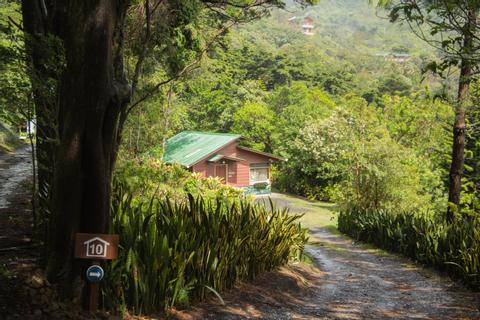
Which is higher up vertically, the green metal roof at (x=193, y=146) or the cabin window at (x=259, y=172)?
the green metal roof at (x=193, y=146)

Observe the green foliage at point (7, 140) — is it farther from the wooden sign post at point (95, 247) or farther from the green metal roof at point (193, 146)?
the wooden sign post at point (95, 247)

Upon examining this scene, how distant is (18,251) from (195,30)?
714 centimetres

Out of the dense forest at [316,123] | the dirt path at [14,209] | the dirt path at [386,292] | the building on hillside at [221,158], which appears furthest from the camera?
the building on hillside at [221,158]

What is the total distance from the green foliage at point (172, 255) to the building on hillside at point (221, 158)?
2358 centimetres

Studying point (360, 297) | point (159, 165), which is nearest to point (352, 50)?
point (159, 165)

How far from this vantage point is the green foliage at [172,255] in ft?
15.1

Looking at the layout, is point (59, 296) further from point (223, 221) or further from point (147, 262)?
point (223, 221)

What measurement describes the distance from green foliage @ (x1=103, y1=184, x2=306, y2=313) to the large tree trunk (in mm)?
478

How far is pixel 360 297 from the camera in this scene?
8016 mm

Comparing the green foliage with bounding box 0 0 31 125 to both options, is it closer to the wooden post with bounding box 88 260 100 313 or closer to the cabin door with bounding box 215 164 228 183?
the wooden post with bounding box 88 260 100 313

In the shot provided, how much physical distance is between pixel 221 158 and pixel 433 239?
81.3 ft

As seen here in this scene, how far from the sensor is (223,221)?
20.7 ft

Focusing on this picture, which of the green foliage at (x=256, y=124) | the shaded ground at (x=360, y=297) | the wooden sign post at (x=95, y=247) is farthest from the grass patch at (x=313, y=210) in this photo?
the wooden sign post at (x=95, y=247)

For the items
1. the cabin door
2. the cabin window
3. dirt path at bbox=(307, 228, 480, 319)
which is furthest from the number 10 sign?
the cabin window
